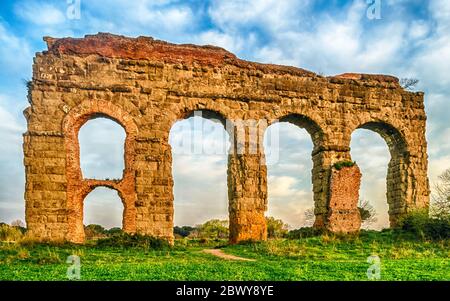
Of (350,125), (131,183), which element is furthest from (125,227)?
(350,125)

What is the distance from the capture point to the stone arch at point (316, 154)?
1587 cm

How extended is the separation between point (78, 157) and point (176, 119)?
133 inches

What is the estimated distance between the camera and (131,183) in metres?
14.2

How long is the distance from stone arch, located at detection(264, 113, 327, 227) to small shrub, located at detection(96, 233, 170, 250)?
18.9 feet

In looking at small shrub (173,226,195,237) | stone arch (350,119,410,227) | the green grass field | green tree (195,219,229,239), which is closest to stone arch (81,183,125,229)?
the green grass field

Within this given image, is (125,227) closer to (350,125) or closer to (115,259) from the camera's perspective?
(115,259)

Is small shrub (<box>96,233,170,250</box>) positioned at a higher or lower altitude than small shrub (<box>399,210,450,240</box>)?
lower

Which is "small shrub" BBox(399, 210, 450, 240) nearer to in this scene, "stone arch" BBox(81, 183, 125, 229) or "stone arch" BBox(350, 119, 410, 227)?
"stone arch" BBox(350, 119, 410, 227)

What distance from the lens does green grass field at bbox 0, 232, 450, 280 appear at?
25.6ft

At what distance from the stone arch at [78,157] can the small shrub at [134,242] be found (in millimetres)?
1338
